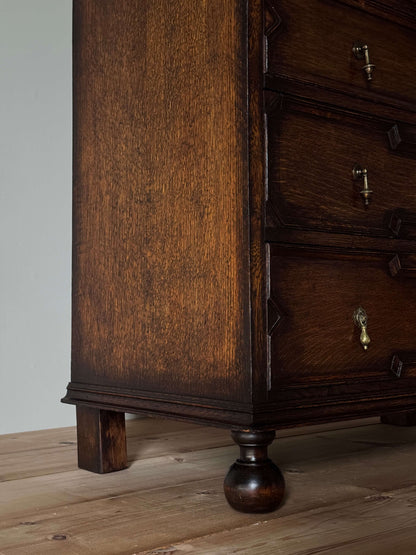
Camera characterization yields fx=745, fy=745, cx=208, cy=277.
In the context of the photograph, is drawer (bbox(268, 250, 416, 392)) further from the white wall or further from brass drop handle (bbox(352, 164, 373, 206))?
the white wall

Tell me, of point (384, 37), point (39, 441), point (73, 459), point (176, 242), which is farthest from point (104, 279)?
point (384, 37)

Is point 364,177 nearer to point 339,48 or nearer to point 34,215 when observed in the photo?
point 339,48

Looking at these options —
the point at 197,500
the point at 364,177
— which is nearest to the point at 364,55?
the point at 364,177

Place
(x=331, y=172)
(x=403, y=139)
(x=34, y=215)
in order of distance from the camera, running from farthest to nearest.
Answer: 1. (x=34, y=215)
2. (x=403, y=139)
3. (x=331, y=172)

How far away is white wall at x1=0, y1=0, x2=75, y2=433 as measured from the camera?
5.34 feet

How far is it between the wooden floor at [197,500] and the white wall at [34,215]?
127 mm

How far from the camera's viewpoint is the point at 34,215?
166cm

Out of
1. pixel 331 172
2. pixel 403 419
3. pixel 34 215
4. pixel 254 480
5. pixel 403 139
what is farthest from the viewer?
pixel 403 419

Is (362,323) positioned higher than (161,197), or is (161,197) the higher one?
(161,197)

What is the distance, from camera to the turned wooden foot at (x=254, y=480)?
977mm

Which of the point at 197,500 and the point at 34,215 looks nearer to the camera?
the point at 197,500

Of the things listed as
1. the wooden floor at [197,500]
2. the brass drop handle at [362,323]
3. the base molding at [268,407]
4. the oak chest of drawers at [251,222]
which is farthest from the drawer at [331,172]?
the wooden floor at [197,500]

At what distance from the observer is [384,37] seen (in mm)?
1174

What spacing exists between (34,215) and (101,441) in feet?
2.03
